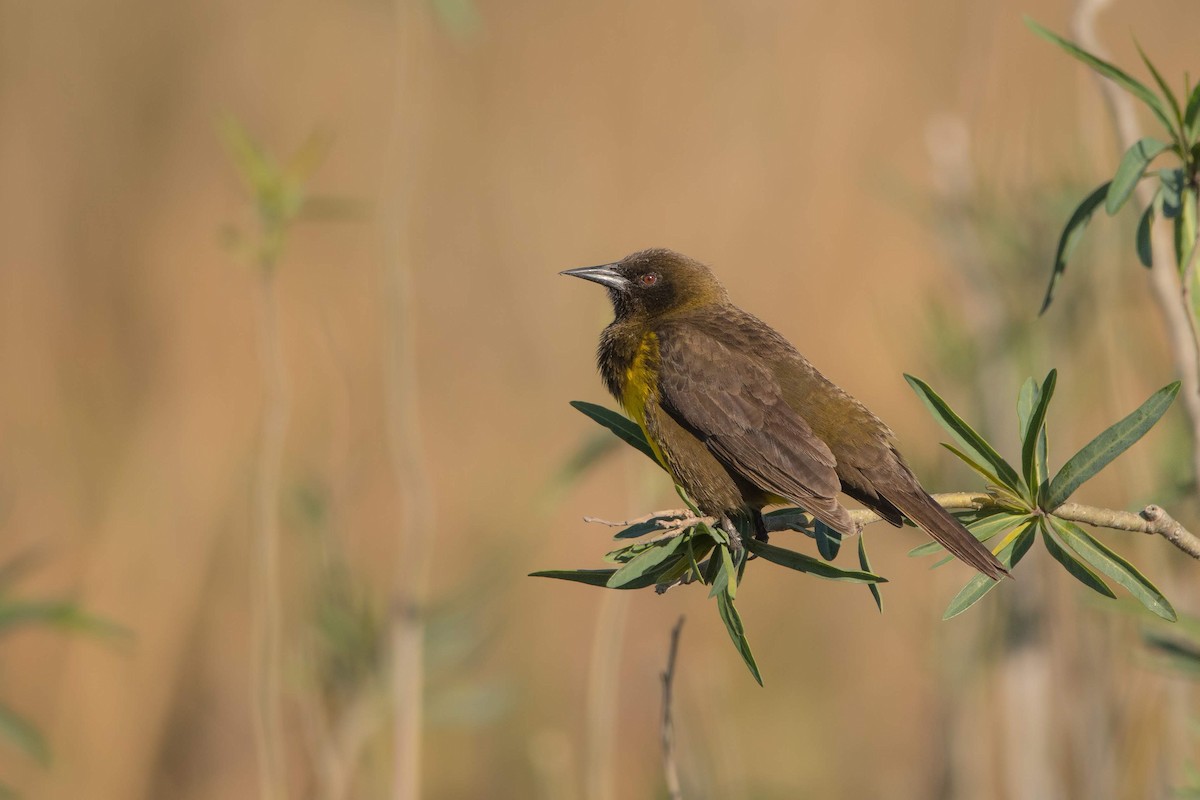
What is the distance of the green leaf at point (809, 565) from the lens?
2348 millimetres

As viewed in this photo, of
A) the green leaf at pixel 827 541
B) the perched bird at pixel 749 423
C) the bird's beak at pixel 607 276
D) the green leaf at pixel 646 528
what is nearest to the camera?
the green leaf at pixel 646 528

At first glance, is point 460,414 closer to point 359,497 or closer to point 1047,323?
point 359,497

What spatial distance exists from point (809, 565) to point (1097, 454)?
0.57 metres

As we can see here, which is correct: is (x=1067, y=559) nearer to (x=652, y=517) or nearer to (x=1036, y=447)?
(x=1036, y=447)

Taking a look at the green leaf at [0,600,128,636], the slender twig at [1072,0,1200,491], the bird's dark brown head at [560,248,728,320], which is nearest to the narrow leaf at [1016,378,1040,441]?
the slender twig at [1072,0,1200,491]

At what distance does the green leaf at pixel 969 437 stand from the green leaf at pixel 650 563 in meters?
0.56

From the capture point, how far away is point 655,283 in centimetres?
470

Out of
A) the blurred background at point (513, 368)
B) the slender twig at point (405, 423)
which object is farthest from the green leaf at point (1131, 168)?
the slender twig at point (405, 423)

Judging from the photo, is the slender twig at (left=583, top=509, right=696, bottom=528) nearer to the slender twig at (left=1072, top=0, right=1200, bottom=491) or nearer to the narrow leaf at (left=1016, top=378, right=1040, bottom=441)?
the narrow leaf at (left=1016, top=378, right=1040, bottom=441)

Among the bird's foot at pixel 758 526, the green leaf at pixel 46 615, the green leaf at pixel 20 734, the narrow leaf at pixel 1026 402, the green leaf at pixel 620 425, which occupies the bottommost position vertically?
the green leaf at pixel 20 734

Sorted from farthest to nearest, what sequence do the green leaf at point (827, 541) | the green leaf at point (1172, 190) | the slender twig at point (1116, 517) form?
the green leaf at point (827, 541) < the green leaf at point (1172, 190) < the slender twig at point (1116, 517)

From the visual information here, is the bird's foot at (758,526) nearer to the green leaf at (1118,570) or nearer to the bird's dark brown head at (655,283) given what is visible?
the bird's dark brown head at (655,283)

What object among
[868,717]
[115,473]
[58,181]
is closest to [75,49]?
[58,181]

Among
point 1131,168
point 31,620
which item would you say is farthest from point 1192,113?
point 31,620
